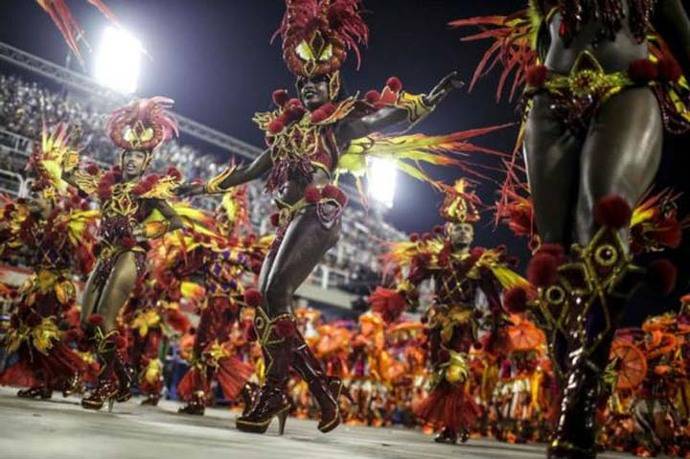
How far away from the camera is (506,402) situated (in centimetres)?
1063

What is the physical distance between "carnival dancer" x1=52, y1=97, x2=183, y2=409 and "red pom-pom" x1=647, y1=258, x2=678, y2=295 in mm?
3980

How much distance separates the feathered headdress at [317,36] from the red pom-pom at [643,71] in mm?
2701

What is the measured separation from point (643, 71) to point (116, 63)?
22126mm

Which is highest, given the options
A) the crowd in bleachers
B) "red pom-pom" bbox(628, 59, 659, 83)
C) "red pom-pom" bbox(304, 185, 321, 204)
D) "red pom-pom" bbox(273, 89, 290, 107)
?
the crowd in bleachers

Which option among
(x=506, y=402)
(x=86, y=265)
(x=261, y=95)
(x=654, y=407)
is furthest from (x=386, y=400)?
(x=261, y=95)

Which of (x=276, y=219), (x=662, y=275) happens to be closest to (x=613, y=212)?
(x=662, y=275)

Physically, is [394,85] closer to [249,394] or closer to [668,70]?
[249,394]

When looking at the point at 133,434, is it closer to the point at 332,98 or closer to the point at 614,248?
the point at 614,248

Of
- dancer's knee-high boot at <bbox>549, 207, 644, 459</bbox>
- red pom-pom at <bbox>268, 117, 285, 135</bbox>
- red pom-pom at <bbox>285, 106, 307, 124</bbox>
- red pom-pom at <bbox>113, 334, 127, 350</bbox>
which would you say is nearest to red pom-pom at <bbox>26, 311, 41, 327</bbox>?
red pom-pom at <bbox>113, 334, 127, 350</bbox>

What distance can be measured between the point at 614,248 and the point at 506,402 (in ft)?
29.3

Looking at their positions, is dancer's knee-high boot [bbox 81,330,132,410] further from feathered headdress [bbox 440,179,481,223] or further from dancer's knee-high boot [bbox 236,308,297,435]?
feathered headdress [bbox 440,179,481,223]

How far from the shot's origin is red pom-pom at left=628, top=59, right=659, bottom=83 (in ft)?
7.81

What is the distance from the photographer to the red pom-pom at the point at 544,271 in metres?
2.23

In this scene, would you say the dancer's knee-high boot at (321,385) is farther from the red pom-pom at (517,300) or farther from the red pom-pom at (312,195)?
the red pom-pom at (517,300)
